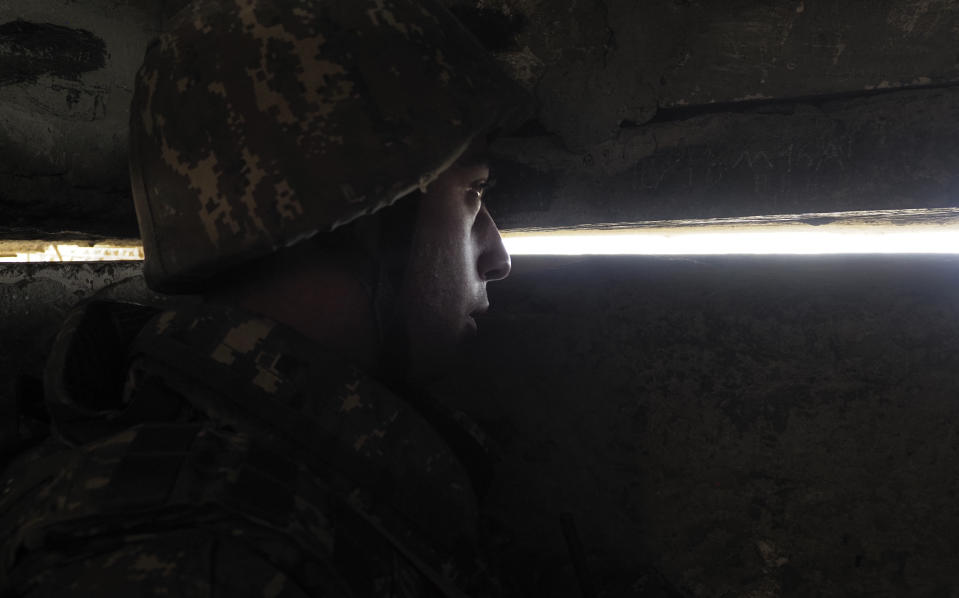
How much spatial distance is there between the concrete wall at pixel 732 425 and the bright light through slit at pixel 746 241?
5cm

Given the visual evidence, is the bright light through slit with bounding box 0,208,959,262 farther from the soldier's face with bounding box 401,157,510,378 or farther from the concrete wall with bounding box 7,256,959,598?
the soldier's face with bounding box 401,157,510,378

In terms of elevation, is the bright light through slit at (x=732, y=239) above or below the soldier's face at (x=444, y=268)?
above

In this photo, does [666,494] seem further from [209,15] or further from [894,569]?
[209,15]

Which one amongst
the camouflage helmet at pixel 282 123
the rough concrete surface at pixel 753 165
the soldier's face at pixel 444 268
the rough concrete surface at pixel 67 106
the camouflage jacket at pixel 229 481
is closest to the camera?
the camouflage jacket at pixel 229 481

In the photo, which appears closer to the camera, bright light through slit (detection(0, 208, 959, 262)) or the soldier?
the soldier

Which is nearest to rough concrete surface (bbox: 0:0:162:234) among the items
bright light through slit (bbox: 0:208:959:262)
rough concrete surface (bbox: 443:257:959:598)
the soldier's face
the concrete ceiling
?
the concrete ceiling

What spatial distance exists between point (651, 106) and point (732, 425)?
785mm

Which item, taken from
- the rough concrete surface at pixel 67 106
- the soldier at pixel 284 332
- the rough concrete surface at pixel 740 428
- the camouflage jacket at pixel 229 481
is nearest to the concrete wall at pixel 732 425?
the rough concrete surface at pixel 740 428

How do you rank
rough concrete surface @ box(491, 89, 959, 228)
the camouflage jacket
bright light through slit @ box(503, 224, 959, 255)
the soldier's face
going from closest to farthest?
the camouflage jacket, the soldier's face, rough concrete surface @ box(491, 89, 959, 228), bright light through slit @ box(503, 224, 959, 255)

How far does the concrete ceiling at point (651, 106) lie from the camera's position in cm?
128

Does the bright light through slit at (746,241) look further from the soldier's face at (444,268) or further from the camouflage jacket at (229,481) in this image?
the camouflage jacket at (229,481)

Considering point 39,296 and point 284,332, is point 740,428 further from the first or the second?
point 39,296

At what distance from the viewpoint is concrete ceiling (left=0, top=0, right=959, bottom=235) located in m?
1.28

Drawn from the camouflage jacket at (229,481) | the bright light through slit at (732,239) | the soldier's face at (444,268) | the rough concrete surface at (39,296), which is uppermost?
the bright light through slit at (732,239)
